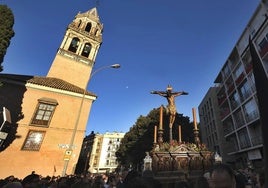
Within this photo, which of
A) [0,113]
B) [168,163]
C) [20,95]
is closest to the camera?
[168,163]

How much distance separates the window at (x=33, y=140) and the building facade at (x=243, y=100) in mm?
27242

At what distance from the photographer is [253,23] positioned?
26250 millimetres

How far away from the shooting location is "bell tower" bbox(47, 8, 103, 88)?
23.6 meters

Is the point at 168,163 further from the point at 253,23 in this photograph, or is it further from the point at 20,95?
the point at 253,23

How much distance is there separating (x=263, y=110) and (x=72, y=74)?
2494 cm

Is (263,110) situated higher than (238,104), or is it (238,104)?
(238,104)

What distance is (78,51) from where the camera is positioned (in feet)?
82.8

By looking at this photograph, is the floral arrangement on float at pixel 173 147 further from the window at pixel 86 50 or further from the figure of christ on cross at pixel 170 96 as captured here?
the window at pixel 86 50

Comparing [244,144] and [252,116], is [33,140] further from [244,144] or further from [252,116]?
[244,144]

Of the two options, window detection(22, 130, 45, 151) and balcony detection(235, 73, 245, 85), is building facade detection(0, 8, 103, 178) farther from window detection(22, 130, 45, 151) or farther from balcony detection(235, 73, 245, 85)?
balcony detection(235, 73, 245, 85)

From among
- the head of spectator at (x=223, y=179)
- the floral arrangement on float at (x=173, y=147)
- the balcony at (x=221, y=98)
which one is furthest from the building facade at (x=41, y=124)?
the balcony at (x=221, y=98)

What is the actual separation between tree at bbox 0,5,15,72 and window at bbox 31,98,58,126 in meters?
5.98

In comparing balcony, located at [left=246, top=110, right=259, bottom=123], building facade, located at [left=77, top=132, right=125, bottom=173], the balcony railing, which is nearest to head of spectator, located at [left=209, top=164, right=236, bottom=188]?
balcony, located at [left=246, top=110, right=259, bottom=123]

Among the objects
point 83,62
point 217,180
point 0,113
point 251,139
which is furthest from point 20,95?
point 251,139
